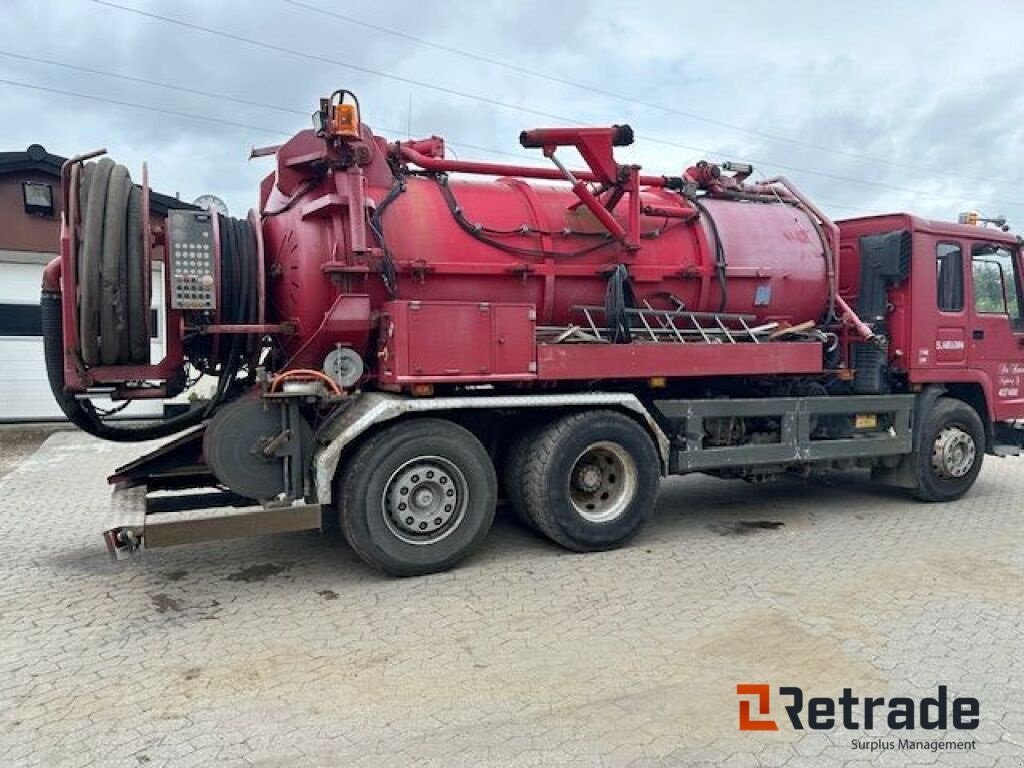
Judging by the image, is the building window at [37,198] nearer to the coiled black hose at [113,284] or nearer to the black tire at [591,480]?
the coiled black hose at [113,284]

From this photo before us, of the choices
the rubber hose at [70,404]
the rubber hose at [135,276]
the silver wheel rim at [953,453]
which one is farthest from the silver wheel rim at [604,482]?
the silver wheel rim at [953,453]

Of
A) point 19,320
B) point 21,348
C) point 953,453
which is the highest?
point 19,320

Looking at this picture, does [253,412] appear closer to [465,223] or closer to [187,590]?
[187,590]

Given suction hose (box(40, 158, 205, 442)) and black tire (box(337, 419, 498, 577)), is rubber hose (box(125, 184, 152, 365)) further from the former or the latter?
black tire (box(337, 419, 498, 577))

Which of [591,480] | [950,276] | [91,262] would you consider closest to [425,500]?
[591,480]

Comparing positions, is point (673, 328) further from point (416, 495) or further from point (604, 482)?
point (416, 495)

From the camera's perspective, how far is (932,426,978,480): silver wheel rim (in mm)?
7453

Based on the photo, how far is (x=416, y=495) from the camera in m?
5.12

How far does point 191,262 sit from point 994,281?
7.57 metres

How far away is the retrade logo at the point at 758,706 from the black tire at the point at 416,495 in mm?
2203

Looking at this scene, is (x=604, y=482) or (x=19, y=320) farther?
(x=19, y=320)

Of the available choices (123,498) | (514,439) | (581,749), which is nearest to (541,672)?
(581,749)

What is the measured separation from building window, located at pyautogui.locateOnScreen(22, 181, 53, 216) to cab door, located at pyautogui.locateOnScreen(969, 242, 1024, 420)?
541 inches

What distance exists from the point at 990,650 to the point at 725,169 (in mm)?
4575
